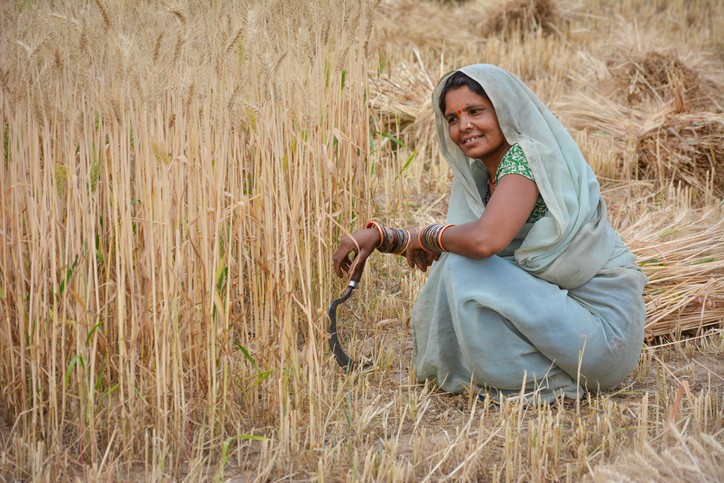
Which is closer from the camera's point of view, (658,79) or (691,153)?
(691,153)

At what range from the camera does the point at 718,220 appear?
3.61m

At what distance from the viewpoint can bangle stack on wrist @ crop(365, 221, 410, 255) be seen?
246 cm

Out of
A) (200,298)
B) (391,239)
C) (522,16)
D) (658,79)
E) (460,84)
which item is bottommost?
(200,298)

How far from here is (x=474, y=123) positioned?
248cm

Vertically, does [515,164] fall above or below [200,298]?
above

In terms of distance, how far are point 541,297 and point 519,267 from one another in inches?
5.0

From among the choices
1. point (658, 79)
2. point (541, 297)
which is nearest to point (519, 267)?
point (541, 297)

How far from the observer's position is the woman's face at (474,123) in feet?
8.11

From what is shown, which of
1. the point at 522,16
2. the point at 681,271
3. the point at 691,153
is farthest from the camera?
the point at 522,16

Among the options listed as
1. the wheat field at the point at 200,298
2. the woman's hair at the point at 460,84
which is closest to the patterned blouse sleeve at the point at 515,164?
the woman's hair at the point at 460,84

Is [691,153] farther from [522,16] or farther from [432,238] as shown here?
[522,16]

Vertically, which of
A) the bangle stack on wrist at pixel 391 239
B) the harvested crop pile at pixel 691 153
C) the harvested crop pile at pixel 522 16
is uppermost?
the harvested crop pile at pixel 522 16

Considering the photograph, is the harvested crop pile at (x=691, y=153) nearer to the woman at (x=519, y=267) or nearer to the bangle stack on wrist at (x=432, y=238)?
the woman at (x=519, y=267)

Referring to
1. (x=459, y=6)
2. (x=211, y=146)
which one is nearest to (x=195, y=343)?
(x=211, y=146)
